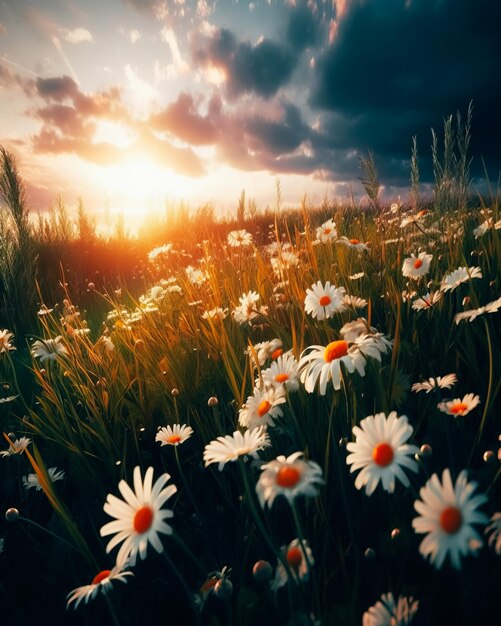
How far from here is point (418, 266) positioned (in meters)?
1.58

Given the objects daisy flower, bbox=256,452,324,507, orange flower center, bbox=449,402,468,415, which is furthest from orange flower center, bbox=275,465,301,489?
orange flower center, bbox=449,402,468,415

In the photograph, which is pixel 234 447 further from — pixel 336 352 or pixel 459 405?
pixel 459 405

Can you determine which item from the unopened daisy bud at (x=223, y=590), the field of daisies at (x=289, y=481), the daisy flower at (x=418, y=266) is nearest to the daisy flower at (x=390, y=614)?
the field of daisies at (x=289, y=481)

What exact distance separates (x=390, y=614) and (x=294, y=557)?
0.17 metres

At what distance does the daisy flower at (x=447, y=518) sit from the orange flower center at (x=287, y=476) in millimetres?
163

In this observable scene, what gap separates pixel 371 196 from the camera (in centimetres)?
218

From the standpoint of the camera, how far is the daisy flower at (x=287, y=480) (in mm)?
539

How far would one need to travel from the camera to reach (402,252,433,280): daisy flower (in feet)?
4.93

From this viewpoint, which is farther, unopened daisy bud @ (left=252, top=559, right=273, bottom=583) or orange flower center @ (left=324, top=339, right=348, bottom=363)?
orange flower center @ (left=324, top=339, right=348, bottom=363)

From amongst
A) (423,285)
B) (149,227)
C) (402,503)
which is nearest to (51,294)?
(149,227)

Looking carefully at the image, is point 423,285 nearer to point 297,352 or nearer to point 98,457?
point 297,352

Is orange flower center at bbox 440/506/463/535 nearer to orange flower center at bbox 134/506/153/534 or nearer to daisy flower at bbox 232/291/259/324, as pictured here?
orange flower center at bbox 134/506/153/534

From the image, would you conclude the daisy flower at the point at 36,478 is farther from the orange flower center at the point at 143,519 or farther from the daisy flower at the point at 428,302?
the daisy flower at the point at 428,302

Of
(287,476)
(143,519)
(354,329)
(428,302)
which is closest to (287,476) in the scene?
(287,476)
